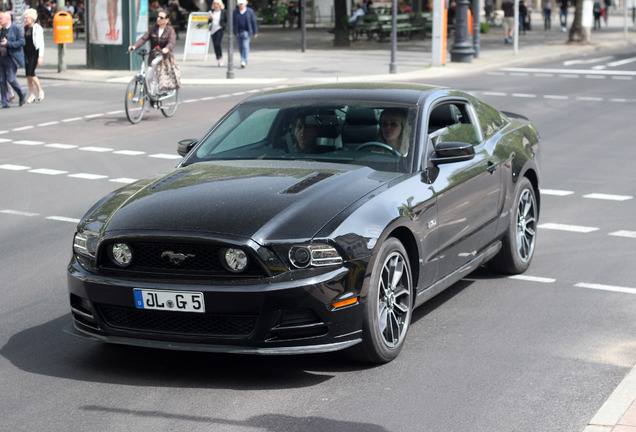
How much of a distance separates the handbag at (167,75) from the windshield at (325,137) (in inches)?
481

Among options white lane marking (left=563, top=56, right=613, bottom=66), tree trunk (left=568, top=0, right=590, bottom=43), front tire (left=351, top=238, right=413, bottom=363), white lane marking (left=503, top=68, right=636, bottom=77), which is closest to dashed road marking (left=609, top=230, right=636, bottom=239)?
front tire (left=351, top=238, right=413, bottom=363)

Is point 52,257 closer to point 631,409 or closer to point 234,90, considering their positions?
point 631,409

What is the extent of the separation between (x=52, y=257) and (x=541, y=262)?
4.06 meters

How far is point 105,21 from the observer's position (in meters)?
29.4

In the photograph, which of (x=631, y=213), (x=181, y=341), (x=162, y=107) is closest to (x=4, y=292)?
(x=181, y=341)

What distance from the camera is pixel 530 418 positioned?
511 cm

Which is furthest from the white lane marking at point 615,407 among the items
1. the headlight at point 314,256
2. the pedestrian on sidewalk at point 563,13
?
the pedestrian on sidewalk at point 563,13

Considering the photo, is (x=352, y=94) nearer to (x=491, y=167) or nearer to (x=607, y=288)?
(x=491, y=167)

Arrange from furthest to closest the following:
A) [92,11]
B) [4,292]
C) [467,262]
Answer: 1. [92,11]
2. [4,292]
3. [467,262]

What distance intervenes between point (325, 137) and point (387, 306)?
137cm

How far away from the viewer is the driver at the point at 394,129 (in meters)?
6.67

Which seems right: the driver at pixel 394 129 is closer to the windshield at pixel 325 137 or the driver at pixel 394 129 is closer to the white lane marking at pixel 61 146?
the windshield at pixel 325 137

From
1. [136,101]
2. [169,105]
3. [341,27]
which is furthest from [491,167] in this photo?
[341,27]

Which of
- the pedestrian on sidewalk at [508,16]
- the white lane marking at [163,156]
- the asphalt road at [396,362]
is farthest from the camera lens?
the pedestrian on sidewalk at [508,16]
